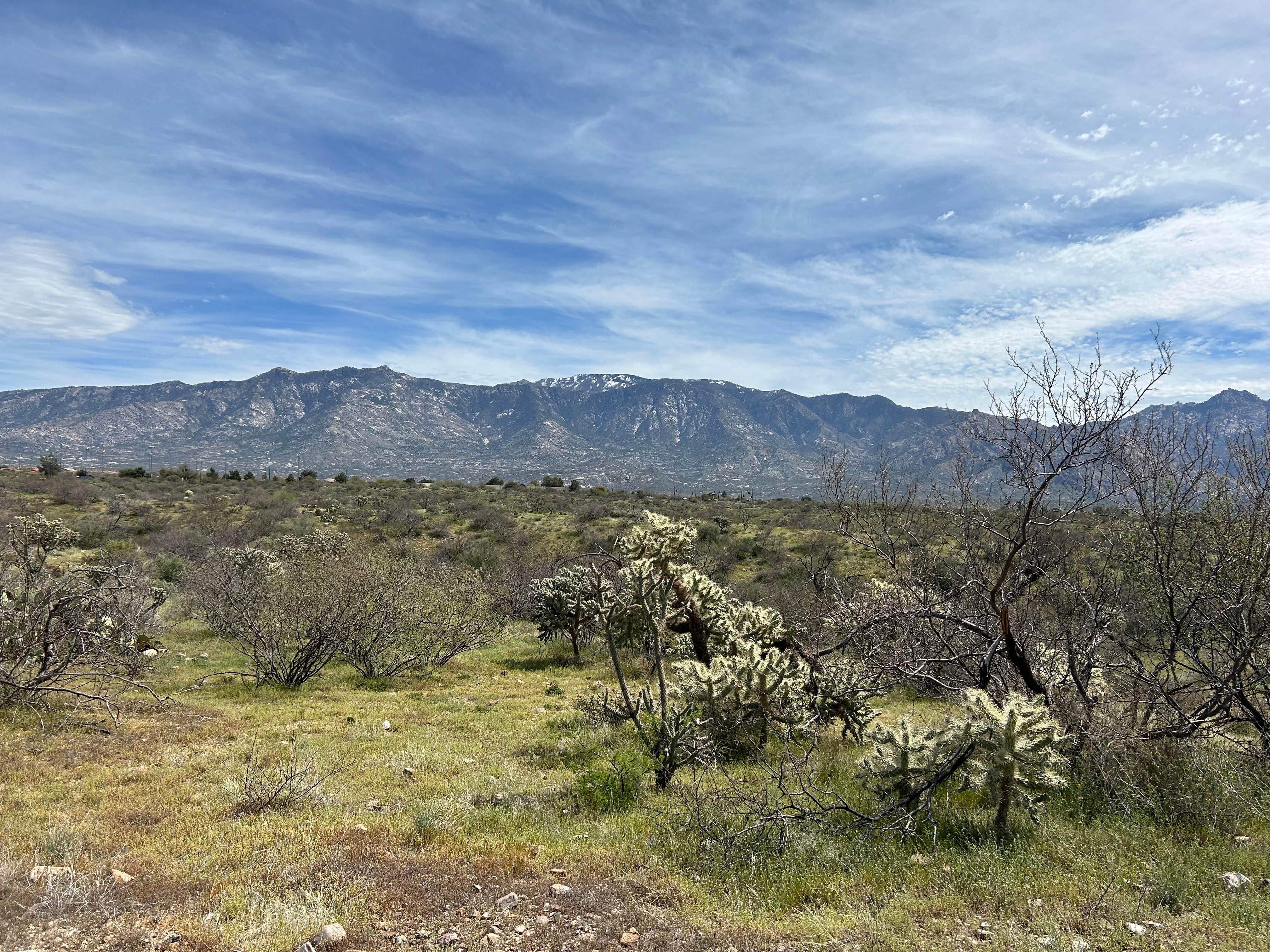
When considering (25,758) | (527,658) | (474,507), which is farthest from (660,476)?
(25,758)

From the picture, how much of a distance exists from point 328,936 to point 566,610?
1390 cm

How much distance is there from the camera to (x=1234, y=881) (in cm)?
410

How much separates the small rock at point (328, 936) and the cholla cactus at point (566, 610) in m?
12.3

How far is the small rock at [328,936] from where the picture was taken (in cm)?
371

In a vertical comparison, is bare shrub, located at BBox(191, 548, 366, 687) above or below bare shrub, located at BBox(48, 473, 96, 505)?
below

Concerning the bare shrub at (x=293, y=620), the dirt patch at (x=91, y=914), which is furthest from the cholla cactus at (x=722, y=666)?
the bare shrub at (x=293, y=620)

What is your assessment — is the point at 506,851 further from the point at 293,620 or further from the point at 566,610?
the point at 566,610

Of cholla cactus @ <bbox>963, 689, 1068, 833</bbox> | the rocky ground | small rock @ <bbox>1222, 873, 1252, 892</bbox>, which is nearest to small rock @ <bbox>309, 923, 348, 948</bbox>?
the rocky ground

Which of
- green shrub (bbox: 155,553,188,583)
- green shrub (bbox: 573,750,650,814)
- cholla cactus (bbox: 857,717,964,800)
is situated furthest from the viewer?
green shrub (bbox: 155,553,188,583)

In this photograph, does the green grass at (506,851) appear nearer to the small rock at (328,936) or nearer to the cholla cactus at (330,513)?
the small rock at (328,936)

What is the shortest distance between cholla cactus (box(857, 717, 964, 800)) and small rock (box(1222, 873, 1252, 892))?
66.7 inches

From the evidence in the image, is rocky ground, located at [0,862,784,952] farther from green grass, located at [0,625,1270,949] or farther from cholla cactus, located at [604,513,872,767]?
cholla cactus, located at [604,513,872,767]

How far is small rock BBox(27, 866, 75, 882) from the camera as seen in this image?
4.33m

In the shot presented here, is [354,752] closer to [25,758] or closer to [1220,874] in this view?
[25,758]
